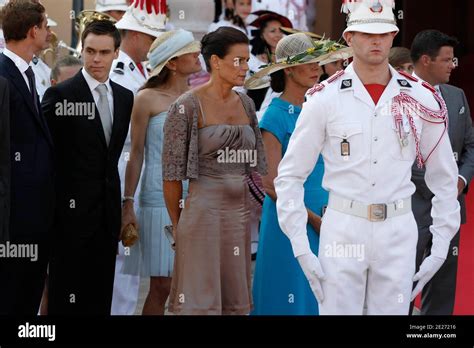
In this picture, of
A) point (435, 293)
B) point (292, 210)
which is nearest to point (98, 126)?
point (292, 210)

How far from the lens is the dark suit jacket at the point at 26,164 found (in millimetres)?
6008

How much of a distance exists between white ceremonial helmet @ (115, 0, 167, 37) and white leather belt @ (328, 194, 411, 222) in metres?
2.68

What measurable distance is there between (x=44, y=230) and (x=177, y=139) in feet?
2.58

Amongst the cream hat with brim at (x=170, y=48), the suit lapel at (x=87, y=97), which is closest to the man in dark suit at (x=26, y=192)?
the suit lapel at (x=87, y=97)

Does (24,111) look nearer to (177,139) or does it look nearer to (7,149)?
(7,149)

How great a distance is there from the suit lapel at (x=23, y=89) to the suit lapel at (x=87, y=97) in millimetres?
310

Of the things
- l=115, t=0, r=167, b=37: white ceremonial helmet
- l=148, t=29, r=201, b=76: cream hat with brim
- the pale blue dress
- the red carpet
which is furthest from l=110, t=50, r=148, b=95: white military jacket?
the red carpet

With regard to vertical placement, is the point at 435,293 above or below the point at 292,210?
below

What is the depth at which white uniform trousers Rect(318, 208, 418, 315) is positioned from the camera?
515cm

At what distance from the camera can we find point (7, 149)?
5.71 meters

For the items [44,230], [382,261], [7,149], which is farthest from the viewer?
[44,230]

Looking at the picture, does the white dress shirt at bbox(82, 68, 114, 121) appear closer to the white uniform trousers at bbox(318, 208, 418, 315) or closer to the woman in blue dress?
the woman in blue dress

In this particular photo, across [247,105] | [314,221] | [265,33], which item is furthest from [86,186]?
[265,33]

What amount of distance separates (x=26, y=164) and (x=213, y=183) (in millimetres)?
904
